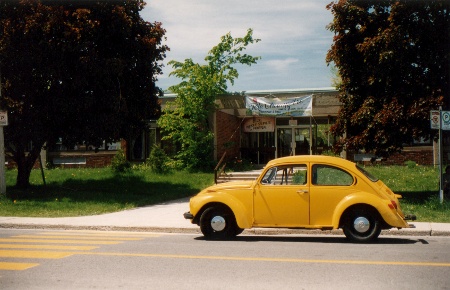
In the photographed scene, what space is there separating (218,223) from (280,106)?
18.4 meters

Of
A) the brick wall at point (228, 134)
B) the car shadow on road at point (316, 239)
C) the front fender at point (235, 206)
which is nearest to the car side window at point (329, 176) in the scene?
the car shadow on road at point (316, 239)

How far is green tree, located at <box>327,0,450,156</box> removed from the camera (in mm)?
16781

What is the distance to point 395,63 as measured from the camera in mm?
17031

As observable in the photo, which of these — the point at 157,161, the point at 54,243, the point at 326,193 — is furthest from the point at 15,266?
the point at 157,161

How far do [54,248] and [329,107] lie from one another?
21.4 meters

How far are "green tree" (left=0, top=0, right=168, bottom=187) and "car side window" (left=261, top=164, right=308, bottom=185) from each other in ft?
33.8

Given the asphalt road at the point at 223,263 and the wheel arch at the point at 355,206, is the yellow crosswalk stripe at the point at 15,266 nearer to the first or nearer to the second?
the asphalt road at the point at 223,263

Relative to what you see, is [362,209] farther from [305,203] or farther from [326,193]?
[305,203]

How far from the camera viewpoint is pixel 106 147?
33875mm

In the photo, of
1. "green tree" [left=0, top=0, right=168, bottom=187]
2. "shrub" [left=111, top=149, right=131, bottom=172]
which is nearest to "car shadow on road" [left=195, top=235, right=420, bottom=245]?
"green tree" [left=0, top=0, right=168, bottom=187]

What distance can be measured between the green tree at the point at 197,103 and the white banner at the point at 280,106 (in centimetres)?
162

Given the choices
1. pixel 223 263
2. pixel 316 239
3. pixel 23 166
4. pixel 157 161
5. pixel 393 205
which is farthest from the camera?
pixel 157 161

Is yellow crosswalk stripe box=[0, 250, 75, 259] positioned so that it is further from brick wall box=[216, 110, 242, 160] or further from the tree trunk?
brick wall box=[216, 110, 242, 160]

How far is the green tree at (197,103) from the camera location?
2888 cm
